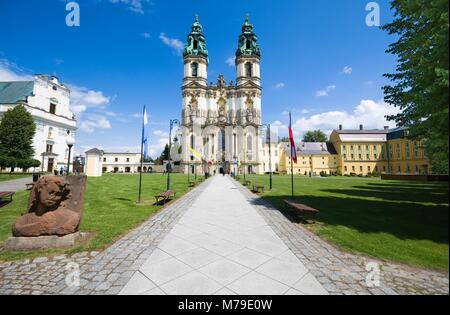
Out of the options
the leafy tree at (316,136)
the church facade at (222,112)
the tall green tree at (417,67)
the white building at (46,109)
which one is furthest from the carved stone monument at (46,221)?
the leafy tree at (316,136)

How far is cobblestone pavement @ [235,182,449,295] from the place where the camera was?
11.4 ft

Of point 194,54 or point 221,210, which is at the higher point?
point 194,54

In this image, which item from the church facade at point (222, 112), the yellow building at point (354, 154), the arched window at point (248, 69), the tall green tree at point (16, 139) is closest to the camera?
the tall green tree at point (16, 139)

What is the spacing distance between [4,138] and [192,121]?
41.0 m

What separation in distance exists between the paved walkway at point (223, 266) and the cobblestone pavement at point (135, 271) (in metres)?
0.27

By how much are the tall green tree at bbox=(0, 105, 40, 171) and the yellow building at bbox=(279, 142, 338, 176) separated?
64530mm

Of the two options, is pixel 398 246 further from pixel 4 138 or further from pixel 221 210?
pixel 4 138

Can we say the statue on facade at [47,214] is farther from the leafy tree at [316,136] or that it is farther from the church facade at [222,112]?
the leafy tree at [316,136]

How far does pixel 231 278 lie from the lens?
12.5 feet

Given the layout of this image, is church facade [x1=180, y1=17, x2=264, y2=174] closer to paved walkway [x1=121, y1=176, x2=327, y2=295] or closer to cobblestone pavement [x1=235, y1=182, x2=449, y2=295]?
paved walkway [x1=121, y1=176, x2=327, y2=295]

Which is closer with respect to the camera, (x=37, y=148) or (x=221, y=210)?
(x=221, y=210)

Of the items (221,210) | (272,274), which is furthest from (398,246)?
(221,210)

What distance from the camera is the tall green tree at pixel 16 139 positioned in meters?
29.5
